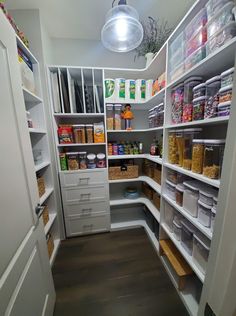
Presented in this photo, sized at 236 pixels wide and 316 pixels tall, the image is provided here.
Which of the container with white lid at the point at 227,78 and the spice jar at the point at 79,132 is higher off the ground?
the container with white lid at the point at 227,78

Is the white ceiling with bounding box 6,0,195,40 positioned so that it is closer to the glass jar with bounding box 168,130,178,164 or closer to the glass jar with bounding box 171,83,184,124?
the glass jar with bounding box 171,83,184,124

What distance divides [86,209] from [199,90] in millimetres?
1754

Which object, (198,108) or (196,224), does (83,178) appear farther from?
(198,108)

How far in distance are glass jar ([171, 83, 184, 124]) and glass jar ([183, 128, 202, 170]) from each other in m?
0.14

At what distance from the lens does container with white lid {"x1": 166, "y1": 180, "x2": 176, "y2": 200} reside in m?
1.32

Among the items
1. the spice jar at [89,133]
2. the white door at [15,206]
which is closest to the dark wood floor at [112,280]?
the white door at [15,206]

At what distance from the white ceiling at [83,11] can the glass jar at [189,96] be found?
41.6 inches

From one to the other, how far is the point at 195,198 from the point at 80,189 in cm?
131

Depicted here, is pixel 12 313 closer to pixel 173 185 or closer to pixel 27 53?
pixel 173 185

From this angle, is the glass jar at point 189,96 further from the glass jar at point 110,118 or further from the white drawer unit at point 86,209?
the white drawer unit at point 86,209

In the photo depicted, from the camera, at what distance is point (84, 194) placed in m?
1.81

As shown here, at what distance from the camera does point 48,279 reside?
1.06 m

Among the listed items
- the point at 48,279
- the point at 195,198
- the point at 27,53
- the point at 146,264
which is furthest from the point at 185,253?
the point at 27,53

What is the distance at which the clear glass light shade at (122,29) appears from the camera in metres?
1.06
